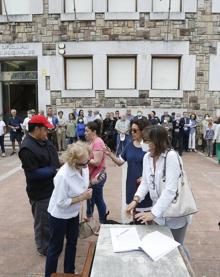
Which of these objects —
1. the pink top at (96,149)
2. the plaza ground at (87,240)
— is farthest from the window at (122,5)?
the pink top at (96,149)

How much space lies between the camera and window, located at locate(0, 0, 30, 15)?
16.0 metres

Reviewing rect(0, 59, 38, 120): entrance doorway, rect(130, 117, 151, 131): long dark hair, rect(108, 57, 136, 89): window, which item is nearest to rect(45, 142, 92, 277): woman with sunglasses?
rect(130, 117, 151, 131): long dark hair

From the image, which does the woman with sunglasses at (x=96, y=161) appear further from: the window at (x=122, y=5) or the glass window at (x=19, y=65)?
the glass window at (x=19, y=65)

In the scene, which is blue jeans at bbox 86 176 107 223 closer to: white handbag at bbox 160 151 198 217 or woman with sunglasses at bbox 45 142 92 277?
woman with sunglasses at bbox 45 142 92 277

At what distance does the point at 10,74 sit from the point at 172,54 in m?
8.14

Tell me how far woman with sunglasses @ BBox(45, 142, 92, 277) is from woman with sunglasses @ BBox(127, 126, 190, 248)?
0.59 metres

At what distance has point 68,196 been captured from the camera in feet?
10.7

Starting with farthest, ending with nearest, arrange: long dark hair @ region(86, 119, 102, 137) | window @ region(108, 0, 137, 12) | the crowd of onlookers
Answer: window @ region(108, 0, 137, 12) → the crowd of onlookers → long dark hair @ region(86, 119, 102, 137)

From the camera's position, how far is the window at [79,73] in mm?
16109

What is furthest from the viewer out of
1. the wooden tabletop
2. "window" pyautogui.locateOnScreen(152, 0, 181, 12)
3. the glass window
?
the glass window

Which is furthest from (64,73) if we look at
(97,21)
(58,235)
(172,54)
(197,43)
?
(58,235)

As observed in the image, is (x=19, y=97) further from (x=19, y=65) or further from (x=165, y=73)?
(x=165, y=73)

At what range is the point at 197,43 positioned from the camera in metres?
15.6

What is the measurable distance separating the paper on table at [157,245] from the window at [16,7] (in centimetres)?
1569
